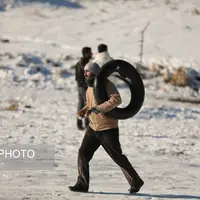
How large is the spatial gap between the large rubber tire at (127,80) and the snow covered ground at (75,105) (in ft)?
2.64

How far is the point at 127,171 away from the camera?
6.21 metres

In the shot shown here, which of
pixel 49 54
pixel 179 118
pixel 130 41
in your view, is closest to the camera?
pixel 179 118

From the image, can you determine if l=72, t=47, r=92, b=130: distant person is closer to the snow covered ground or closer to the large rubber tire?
the snow covered ground

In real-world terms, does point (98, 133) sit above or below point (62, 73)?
above

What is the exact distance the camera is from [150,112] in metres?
13.6

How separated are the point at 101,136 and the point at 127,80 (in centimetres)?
65

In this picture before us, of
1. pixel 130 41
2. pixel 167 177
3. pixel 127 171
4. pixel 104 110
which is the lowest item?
pixel 130 41

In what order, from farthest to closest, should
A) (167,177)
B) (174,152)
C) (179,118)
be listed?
(179,118)
(174,152)
(167,177)

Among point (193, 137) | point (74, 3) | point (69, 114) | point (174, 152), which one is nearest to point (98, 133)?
point (174, 152)

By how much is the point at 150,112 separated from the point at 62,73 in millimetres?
6854

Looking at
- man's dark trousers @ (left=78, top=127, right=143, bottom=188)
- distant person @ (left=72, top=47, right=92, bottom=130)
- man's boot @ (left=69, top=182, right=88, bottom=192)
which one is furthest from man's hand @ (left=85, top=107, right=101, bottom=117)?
distant person @ (left=72, top=47, right=92, bottom=130)

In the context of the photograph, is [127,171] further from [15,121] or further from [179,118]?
[179,118]

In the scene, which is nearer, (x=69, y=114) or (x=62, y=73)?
(x=69, y=114)

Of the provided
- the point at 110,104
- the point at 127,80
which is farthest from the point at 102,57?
the point at 110,104
